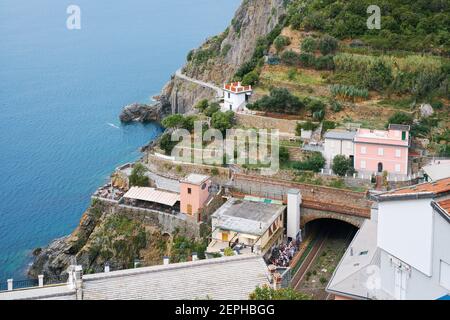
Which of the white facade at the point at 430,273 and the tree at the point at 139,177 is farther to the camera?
the tree at the point at 139,177

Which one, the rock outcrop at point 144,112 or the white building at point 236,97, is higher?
the white building at point 236,97

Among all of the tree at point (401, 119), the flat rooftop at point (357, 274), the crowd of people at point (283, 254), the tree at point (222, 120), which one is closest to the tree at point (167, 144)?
the tree at point (222, 120)

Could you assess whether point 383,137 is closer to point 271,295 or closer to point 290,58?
point 290,58

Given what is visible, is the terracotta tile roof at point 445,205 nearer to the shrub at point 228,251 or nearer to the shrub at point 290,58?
the shrub at point 228,251

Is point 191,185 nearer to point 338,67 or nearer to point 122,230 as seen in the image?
point 122,230

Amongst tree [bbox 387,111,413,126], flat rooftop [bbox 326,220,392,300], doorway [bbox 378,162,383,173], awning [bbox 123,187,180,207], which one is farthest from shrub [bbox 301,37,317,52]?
flat rooftop [bbox 326,220,392,300]

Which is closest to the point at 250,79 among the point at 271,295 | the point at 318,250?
the point at 318,250

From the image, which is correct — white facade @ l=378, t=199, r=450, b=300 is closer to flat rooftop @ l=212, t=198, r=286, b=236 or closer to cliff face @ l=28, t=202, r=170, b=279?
flat rooftop @ l=212, t=198, r=286, b=236
